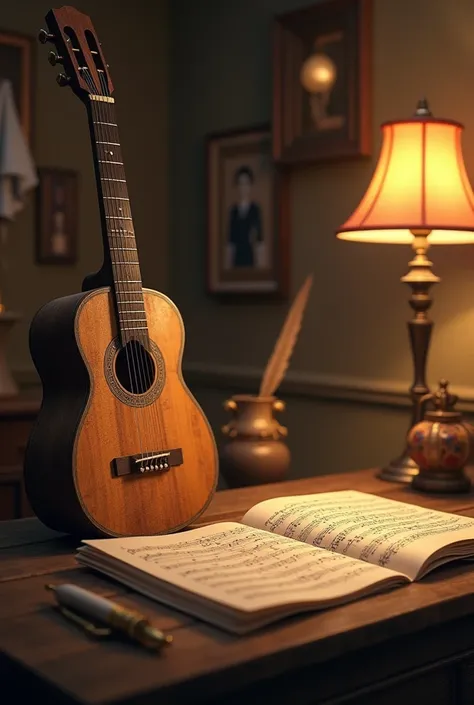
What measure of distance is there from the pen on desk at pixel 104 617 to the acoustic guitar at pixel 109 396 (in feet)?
0.96

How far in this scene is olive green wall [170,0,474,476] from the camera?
99.2 inches

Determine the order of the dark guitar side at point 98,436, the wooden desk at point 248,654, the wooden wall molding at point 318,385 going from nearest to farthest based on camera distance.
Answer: the wooden desk at point 248,654, the dark guitar side at point 98,436, the wooden wall molding at point 318,385

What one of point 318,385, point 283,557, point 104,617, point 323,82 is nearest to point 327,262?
point 318,385

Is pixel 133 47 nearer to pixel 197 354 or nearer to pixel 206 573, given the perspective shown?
pixel 197 354

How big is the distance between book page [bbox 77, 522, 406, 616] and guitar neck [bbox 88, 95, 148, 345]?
35 cm

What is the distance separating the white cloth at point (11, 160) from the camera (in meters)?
3.05

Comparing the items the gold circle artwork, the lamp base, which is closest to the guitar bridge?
the lamp base

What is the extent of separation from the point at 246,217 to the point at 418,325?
112cm

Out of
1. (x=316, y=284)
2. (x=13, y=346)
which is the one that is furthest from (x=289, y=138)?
(x=13, y=346)

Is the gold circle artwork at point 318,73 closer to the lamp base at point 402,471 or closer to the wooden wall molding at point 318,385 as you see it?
the wooden wall molding at point 318,385

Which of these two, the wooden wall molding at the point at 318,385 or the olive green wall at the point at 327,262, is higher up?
the olive green wall at the point at 327,262

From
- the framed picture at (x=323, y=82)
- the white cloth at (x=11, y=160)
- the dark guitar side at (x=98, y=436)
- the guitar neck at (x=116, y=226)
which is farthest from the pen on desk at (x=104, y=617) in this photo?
the white cloth at (x=11, y=160)

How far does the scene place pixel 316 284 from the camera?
2928mm

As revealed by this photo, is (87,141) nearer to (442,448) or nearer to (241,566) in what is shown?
(442,448)
